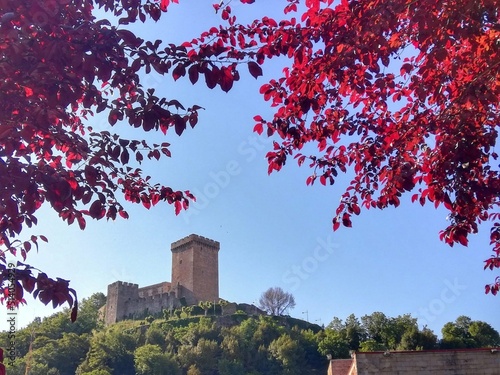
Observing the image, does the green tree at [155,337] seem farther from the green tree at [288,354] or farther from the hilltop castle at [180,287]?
the green tree at [288,354]

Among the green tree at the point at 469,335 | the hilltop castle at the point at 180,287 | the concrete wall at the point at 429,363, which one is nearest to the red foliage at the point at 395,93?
the concrete wall at the point at 429,363

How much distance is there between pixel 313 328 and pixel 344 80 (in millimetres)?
84340

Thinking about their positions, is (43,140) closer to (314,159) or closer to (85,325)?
(314,159)

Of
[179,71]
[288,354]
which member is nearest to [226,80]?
[179,71]

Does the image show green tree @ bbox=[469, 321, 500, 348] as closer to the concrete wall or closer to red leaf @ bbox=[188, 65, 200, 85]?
the concrete wall

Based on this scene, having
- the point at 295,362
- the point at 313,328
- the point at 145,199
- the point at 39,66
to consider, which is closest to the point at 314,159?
the point at 145,199

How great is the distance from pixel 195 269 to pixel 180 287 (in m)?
3.80

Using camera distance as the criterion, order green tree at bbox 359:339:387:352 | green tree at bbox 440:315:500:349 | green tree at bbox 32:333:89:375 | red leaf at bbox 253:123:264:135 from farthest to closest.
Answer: green tree at bbox 32:333:89:375, green tree at bbox 440:315:500:349, green tree at bbox 359:339:387:352, red leaf at bbox 253:123:264:135

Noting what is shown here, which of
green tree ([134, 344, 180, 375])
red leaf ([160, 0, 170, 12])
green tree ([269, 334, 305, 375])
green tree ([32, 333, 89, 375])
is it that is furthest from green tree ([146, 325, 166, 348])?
red leaf ([160, 0, 170, 12])

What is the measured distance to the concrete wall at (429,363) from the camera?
1742cm

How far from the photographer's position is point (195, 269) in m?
86.1

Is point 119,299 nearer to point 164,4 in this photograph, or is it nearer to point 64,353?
point 64,353

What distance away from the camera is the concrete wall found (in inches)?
686

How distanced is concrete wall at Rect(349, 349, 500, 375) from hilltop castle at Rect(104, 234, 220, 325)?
69124 millimetres
